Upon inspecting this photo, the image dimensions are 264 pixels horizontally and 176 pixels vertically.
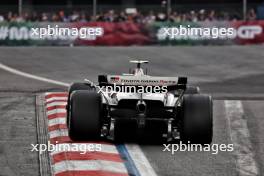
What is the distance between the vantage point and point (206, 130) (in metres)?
13.3

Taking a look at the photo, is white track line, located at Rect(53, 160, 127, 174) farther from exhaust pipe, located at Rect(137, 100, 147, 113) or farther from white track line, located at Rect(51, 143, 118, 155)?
exhaust pipe, located at Rect(137, 100, 147, 113)

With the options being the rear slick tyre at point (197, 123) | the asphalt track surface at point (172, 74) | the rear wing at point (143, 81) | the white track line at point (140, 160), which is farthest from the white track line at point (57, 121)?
the rear slick tyre at point (197, 123)

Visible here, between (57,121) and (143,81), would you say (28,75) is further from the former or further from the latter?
(143,81)

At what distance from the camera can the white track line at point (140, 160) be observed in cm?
1143

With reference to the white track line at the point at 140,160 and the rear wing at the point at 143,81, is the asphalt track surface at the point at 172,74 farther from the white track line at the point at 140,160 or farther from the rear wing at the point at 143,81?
the rear wing at the point at 143,81

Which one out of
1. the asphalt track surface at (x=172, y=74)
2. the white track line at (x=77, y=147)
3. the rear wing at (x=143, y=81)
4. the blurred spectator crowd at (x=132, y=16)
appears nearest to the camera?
the asphalt track surface at (x=172, y=74)

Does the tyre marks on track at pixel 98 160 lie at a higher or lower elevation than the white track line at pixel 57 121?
higher

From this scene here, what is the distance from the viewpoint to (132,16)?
3456 centimetres

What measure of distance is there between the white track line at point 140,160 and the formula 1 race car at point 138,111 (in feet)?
1.21

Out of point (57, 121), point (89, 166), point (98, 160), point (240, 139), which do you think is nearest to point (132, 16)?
point (57, 121)

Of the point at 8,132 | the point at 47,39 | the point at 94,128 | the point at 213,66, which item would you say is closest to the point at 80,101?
the point at 94,128

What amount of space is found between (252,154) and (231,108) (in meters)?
5.30

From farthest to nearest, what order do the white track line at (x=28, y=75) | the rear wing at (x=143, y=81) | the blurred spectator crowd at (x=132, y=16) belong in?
the blurred spectator crowd at (x=132, y=16), the white track line at (x=28, y=75), the rear wing at (x=143, y=81)

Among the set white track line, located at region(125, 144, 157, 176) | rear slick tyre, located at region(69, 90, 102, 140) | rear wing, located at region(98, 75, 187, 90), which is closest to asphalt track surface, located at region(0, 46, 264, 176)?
white track line, located at region(125, 144, 157, 176)
